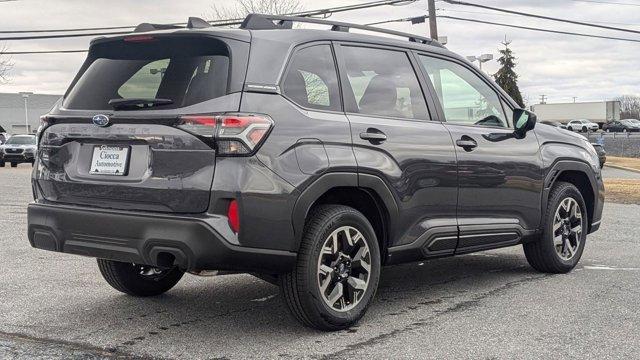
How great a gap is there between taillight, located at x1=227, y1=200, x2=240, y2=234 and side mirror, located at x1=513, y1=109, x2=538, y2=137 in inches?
115

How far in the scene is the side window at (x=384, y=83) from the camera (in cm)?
518

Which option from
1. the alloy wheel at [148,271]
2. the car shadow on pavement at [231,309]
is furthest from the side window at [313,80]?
the alloy wheel at [148,271]

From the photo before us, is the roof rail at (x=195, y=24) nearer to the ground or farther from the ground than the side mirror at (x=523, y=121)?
farther from the ground

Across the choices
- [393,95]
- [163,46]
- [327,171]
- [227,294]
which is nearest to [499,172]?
[393,95]

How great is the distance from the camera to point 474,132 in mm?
5844

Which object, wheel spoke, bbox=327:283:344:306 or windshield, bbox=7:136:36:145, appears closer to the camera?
wheel spoke, bbox=327:283:344:306

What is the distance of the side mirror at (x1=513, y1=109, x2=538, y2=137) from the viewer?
624cm

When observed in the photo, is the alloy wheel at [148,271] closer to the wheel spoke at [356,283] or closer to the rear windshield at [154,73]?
the rear windshield at [154,73]

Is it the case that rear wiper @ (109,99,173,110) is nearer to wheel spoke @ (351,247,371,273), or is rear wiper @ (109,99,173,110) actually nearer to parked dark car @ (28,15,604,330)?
parked dark car @ (28,15,604,330)

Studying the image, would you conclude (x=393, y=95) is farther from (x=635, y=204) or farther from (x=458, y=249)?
(x=635, y=204)

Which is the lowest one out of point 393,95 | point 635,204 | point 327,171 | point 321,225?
point 635,204

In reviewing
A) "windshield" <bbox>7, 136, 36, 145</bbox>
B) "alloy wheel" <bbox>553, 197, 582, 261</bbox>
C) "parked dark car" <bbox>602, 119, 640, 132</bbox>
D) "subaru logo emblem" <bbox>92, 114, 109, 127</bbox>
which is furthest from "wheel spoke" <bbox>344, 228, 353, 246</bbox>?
"parked dark car" <bbox>602, 119, 640, 132</bbox>

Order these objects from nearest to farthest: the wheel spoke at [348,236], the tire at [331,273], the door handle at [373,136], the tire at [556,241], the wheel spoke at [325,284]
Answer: the tire at [331,273], the wheel spoke at [325,284], the wheel spoke at [348,236], the door handle at [373,136], the tire at [556,241]

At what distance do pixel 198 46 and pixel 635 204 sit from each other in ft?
39.6
